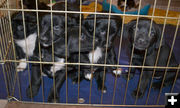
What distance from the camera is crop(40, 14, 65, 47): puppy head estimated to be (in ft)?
5.51

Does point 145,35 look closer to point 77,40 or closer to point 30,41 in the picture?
point 77,40

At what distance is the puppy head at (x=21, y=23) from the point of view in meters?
1.99

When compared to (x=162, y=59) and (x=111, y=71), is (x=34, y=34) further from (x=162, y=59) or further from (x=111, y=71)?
(x=162, y=59)

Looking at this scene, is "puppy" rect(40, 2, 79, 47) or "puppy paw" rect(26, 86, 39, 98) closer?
"puppy" rect(40, 2, 79, 47)

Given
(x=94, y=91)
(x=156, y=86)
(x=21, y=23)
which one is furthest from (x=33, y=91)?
(x=156, y=86)

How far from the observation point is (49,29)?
1700 millimetres

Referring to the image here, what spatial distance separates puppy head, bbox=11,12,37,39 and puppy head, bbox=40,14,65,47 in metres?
0.33

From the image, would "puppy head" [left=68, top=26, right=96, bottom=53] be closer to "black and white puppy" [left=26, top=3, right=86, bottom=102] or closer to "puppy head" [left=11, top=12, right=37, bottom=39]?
"black and white puppy" [left=26, top=3, right=86, bottom=102]

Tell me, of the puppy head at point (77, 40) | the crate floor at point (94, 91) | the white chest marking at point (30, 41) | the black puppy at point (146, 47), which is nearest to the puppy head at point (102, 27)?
the puppy head at point (77, 40)

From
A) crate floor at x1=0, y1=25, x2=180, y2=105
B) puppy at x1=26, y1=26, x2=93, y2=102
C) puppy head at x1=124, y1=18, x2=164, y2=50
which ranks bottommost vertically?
crate floor at x1=0, y1=25, x2=180, y2=105

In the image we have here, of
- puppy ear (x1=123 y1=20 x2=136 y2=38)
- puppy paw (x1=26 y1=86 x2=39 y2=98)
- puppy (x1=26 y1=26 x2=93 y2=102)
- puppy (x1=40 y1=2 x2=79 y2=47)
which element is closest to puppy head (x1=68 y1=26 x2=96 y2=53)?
puppy (x1=26 y1=26 x2=93 y2=102)

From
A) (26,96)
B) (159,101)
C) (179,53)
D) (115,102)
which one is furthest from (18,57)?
(179,53)

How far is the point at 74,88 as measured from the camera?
6.77ft

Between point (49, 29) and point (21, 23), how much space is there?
513 mm
